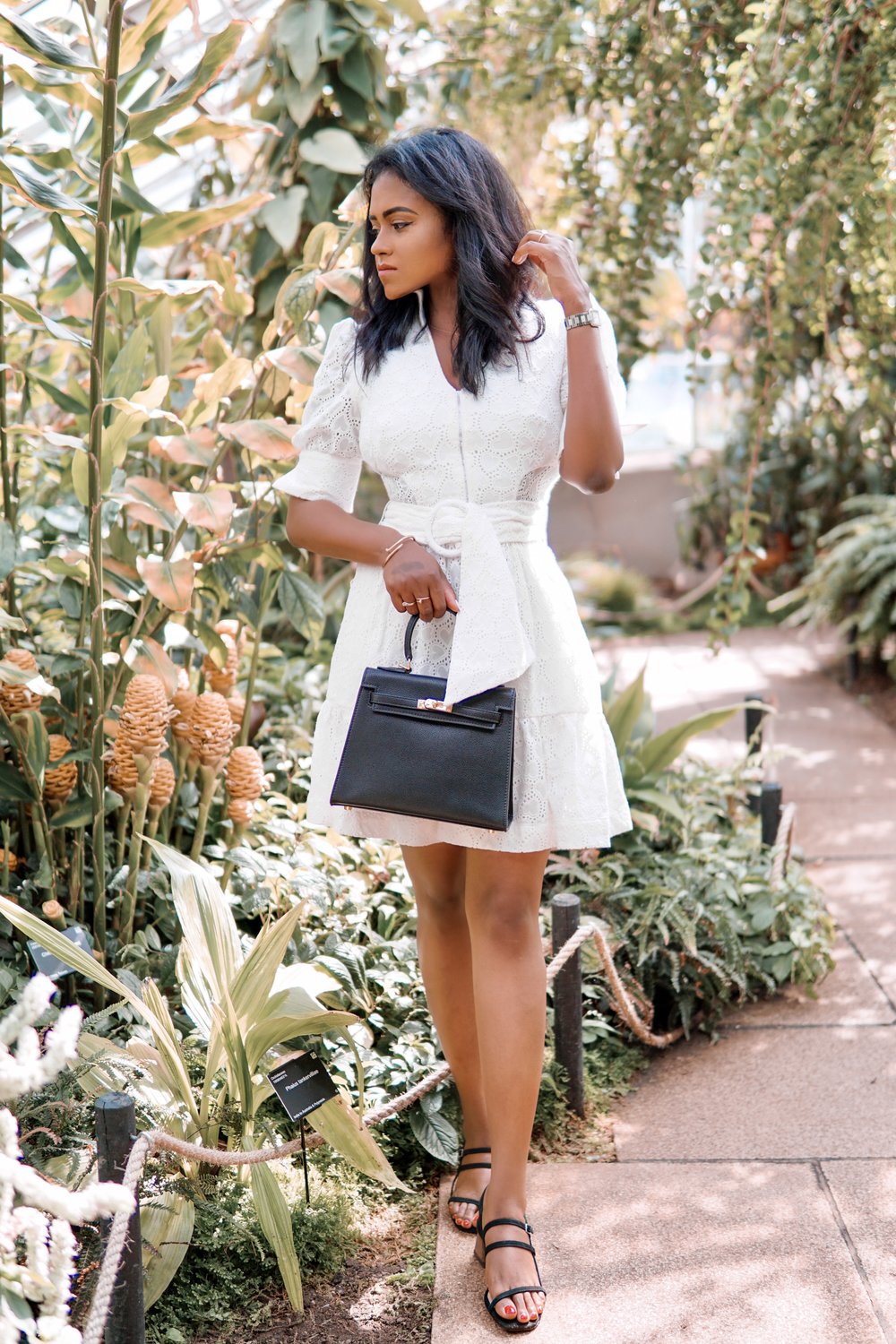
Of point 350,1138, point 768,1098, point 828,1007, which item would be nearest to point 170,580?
point 350,1138

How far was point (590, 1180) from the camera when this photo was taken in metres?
2.13

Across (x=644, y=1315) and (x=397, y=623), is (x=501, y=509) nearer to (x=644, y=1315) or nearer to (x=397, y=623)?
(x=397, y=623)

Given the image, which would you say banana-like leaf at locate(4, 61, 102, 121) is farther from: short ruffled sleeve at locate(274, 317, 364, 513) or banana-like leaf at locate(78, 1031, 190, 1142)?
banana-like leaf at locate(78, 1031, 190, 1142)

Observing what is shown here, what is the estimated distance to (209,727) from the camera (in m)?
2.38

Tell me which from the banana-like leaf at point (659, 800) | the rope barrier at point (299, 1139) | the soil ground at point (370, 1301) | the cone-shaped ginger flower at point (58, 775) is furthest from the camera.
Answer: the banana-like leaf at point (659, 800)

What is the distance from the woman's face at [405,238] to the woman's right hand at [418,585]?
38 cm

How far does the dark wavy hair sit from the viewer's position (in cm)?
175

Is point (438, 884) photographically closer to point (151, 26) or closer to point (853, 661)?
point (151, 26)

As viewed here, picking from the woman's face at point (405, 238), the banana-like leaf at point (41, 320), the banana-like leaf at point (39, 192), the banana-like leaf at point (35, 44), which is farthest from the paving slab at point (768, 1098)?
the banana-like leaf at point (35, 44)

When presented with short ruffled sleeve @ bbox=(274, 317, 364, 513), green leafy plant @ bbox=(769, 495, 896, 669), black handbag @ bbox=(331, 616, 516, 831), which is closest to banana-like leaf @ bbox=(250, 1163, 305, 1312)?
black handbag @ bbox=(331, 616, 516, 831)

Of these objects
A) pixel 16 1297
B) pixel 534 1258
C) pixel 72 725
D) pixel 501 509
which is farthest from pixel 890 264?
pixel 16 1297

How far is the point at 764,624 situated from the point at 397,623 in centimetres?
573

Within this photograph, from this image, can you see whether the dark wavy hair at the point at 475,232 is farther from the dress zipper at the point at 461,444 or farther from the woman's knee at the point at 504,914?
the woman's knee at the point at 504,914

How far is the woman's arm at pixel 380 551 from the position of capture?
171 cm
